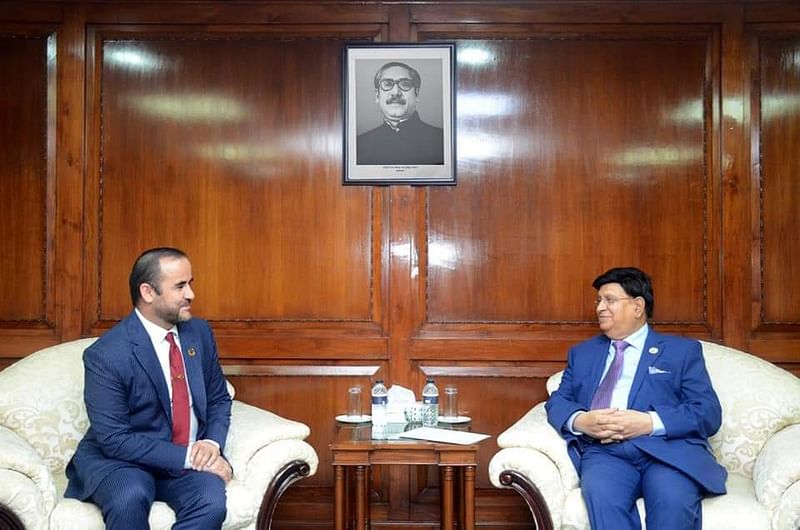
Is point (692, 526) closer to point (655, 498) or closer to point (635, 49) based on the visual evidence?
point (655, 498)

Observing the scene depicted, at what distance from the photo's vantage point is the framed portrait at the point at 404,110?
3768mm

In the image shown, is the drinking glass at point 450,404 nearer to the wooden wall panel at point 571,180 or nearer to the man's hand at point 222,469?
the wooden wall panel at point 571,180

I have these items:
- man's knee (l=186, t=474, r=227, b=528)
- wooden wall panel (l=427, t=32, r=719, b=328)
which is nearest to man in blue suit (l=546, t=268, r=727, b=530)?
wooden wall panel (l=427, t=32, r=719, b=328)

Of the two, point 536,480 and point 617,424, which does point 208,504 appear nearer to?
point 536,480

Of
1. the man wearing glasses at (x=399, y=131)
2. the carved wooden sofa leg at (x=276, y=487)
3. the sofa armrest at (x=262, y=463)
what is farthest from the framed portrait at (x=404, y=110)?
the carved wooden sofa leg at (x=276, y=487)

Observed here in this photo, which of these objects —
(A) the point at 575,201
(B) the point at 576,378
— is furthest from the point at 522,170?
(B) the point at 576,378

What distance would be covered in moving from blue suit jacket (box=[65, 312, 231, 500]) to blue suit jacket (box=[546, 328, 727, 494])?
4.61ft

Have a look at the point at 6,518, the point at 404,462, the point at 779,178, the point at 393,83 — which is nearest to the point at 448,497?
the point at 404,462

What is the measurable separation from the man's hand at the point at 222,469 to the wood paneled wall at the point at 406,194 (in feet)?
3.05

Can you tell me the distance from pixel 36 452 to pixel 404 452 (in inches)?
53.4

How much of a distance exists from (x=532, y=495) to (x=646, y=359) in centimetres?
71

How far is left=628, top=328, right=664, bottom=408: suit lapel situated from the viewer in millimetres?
3014

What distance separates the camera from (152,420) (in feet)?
9.27

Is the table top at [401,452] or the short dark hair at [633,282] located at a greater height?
the short dark hair at [633,282]
